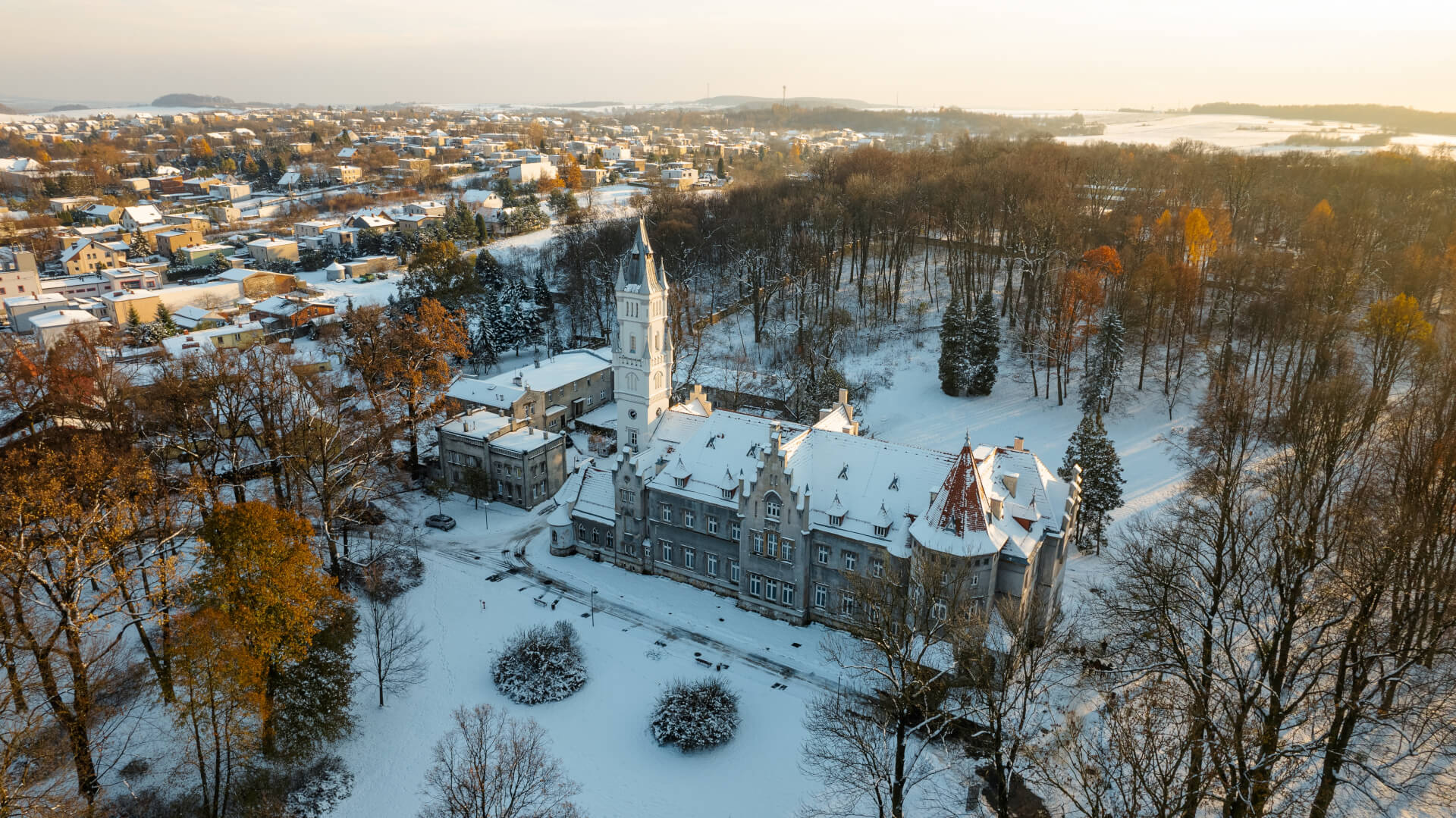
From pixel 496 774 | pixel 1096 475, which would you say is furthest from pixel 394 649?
pixel 1096 475

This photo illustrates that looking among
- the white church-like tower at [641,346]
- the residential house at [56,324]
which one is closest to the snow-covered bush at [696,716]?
the white church-like tower at [641,346]

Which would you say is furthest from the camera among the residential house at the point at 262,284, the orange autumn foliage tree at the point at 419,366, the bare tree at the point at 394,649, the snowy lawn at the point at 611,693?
the residential house at the point at 262,284

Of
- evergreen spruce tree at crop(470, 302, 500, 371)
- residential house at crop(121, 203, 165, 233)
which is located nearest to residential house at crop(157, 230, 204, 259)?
residential house at crop(121, 203, 165, 233)

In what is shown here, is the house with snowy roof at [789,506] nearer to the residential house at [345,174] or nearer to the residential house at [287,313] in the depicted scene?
the residential house at [287,313]

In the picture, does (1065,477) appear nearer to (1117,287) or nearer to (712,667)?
(712,667)

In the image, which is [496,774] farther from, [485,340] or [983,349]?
[485,340]

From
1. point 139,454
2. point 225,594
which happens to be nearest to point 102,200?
point 139,454
